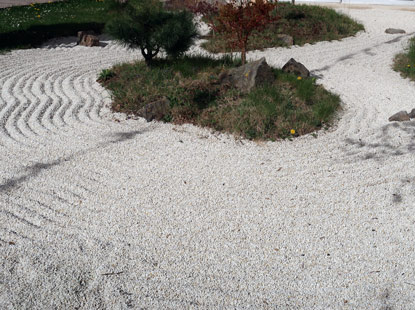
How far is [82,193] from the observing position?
12.5 ft

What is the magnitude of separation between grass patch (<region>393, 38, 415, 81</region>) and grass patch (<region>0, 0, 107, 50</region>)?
7446 millimetres

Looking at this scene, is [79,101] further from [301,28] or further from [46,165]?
[301,28]

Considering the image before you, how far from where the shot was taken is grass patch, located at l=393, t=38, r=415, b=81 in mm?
7383

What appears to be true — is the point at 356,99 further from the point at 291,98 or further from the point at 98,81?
the point at 98,81

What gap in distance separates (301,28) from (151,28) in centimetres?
538

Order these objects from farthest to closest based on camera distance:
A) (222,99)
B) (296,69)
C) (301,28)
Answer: (301,28) < (296,69) < (222,99)

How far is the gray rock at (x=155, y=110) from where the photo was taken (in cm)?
550

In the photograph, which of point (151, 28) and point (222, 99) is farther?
point (151, 28)

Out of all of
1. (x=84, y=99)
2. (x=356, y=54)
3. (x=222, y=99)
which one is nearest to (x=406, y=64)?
(x=356, y=54)

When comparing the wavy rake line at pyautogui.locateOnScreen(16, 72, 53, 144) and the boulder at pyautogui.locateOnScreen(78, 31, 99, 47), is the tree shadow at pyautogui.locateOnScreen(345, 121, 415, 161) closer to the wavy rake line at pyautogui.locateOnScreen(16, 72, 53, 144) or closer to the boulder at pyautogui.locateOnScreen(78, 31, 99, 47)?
the wavy rake line at pyautogui.locateOnScreen(16, 72, 53, 144)

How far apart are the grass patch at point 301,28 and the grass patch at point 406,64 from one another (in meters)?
2.43

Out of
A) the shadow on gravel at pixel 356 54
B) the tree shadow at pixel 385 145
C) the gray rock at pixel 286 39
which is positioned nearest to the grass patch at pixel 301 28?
the gray rock at pixel 286 39

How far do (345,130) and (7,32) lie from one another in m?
8.38

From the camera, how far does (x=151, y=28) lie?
6555 mm
